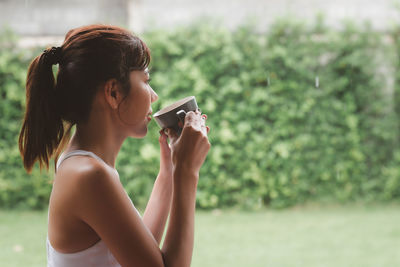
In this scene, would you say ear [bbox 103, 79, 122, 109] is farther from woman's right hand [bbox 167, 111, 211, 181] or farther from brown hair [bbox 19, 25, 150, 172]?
woman's right hand [bbox 167, 111, 211, 181]

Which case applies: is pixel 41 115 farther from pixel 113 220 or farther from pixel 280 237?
pixel 280 237

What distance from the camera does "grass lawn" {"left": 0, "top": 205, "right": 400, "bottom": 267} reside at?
2.95m

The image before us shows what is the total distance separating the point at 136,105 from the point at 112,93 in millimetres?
57

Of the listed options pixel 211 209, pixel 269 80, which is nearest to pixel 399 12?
pixel 269 80

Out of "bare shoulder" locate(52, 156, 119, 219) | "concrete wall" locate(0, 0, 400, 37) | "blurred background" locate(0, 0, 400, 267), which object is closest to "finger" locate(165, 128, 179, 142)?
"bare shoulder" locate(52, 156, 119, 219)

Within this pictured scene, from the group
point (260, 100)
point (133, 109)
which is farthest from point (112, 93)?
point (260, 100)

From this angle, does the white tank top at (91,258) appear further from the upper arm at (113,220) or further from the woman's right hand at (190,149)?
the woman's right hand at (190,149)

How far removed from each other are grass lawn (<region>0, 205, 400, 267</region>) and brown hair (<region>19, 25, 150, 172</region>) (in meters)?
2.11

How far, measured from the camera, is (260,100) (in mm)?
4133

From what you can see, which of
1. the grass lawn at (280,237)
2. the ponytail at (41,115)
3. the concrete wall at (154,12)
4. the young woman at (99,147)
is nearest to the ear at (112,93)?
the young woman at (99,147)

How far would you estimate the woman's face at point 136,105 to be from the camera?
3.05ft

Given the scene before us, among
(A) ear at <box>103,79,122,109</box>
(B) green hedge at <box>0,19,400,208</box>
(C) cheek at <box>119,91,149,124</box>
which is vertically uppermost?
(A) ear at <box>103,79,122,109</box>

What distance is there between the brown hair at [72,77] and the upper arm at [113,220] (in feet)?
0.59

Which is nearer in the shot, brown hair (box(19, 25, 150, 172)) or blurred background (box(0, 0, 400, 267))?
brown hair (box(19, 25, 150, 172))
